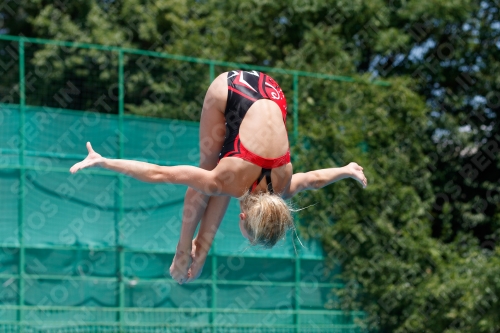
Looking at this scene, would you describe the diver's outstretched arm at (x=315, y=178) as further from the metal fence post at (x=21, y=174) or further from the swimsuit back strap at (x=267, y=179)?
the metal fence post at (x=21, y=174)

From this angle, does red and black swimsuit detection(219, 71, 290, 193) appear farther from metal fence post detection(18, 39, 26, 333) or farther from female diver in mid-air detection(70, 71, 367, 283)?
metal fence post detection(18, 39, 26, 333)

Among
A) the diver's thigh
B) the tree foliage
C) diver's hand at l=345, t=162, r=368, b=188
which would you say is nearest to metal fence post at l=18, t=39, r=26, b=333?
the tree foliage

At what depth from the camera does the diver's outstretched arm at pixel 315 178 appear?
18.6ft

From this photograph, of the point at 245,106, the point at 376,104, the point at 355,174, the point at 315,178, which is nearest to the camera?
the point at 245,106

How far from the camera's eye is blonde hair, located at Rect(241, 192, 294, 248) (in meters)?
5.09

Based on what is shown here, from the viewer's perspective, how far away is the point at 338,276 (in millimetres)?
11125

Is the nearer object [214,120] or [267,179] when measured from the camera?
[267,179]

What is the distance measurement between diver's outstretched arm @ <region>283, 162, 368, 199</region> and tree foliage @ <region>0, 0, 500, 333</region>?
4.72m

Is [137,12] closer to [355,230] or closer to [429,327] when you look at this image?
[355,230]

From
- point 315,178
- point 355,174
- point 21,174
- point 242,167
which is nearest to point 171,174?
point 242,167

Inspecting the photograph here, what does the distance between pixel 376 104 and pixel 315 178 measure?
6073 mm

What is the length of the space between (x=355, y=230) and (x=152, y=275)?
2.85 m

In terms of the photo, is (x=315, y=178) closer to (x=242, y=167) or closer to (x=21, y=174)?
(x=242, y=167)

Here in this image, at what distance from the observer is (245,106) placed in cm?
548
